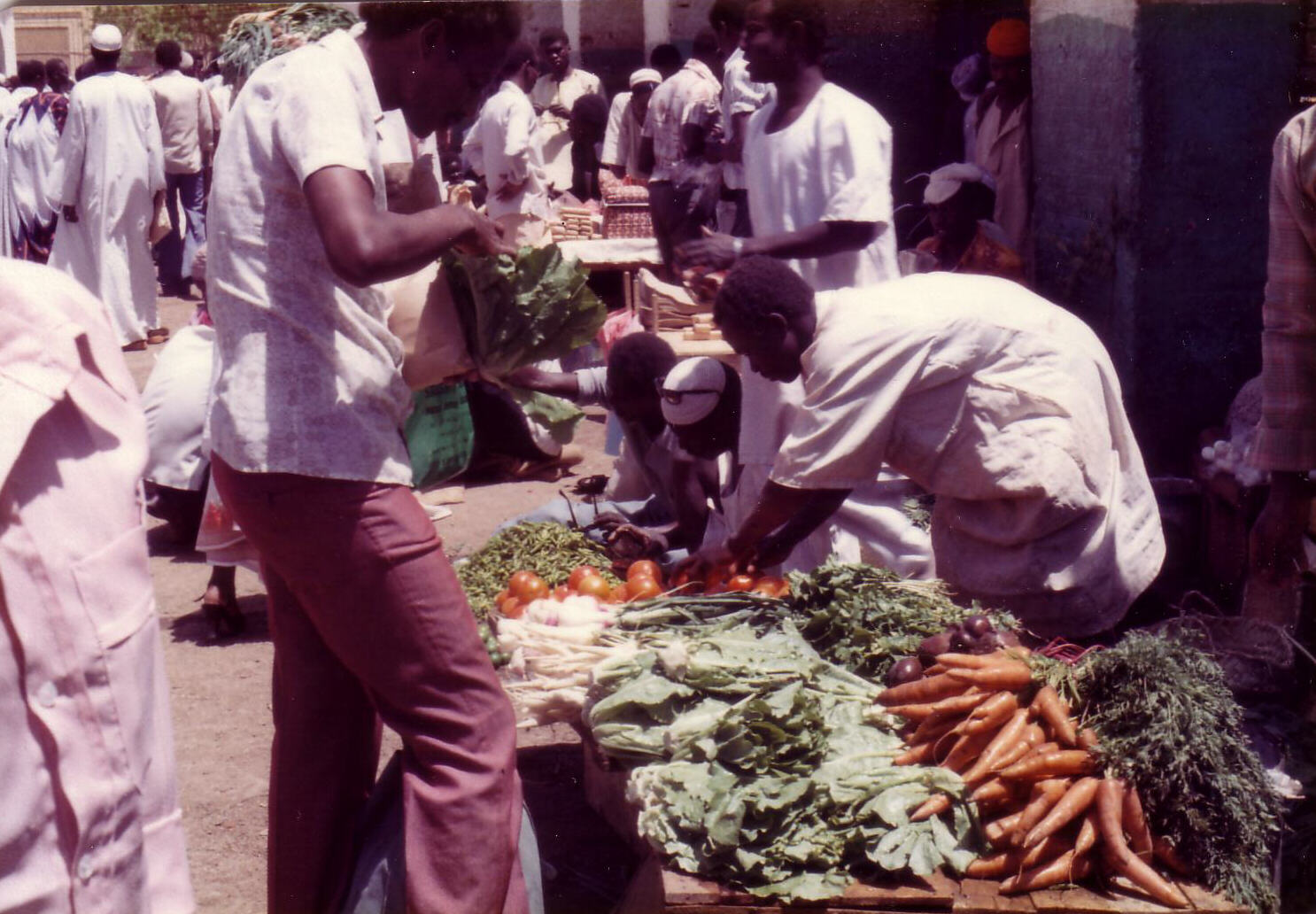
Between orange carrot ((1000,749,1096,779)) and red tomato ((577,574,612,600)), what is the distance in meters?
1.85

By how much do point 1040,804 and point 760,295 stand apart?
58.0 inches

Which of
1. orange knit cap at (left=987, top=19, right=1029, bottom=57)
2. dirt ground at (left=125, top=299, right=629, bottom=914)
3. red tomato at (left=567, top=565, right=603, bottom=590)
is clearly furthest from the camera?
orange knit cap at (left=987, top=19, right=1029, bottom=57)

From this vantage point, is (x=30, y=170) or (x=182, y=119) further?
(x=182, y=119)

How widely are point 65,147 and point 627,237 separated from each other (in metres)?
4.34

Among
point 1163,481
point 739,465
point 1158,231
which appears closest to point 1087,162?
point 1158,231

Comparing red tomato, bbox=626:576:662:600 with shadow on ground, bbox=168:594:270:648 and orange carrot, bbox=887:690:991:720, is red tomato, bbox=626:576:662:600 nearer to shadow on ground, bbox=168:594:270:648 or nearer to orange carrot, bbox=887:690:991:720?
orange carrot, bbox=887:690:991:720

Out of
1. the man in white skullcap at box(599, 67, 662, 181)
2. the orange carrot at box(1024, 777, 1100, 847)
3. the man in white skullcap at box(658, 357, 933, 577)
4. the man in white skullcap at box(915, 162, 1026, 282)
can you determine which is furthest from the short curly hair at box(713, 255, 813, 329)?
the man in white skullcap at box(599, 67, 662, 181)

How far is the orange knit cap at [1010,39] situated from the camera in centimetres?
727

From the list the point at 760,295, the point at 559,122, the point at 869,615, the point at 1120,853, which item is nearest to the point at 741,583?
the point at 869,615

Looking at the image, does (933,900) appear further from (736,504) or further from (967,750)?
(736,504)

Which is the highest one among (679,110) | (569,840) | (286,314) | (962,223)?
(679,110)

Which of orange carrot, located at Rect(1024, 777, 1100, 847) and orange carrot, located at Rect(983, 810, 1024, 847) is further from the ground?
orange carrot, located at Rect(1024, 777, 1100, 847)

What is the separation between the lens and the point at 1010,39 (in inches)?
286

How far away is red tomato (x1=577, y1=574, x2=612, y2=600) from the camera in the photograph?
4.58m
